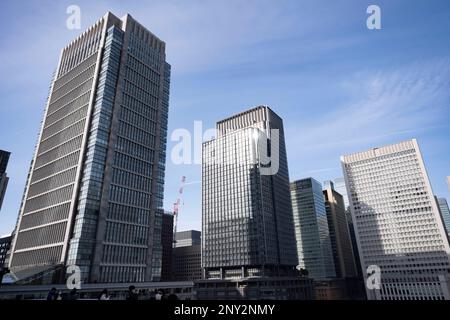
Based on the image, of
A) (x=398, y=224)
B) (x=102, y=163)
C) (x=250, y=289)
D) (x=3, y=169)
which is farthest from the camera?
(x=398, y=224)

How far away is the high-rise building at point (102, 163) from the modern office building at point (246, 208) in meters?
64.4

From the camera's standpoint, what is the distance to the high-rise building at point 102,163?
8714 centimetres

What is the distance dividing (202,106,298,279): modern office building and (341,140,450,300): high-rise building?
46.1 m

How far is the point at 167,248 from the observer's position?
186m

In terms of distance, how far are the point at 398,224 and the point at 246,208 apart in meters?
92.2

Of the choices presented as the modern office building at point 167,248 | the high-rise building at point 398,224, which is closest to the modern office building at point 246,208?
the modern office building at point 167,248

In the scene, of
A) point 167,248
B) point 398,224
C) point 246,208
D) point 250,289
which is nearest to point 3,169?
point 167,248

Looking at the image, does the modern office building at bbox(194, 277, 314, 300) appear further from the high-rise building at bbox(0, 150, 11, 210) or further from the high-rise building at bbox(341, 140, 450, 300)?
the high-rise building at bbox(0, 150, 11, 210)

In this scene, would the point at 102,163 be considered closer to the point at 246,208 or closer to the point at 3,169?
the point at 246,208

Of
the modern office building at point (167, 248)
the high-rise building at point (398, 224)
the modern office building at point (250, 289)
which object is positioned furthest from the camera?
the modern office building at point (167, 248)

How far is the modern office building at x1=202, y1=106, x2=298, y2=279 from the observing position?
156 m

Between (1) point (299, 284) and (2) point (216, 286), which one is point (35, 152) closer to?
(2) point (216, 286)

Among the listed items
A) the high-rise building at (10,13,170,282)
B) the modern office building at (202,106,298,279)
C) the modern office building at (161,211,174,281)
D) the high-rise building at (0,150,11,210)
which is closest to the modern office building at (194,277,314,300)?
the modern office building at (202,106,298,279)

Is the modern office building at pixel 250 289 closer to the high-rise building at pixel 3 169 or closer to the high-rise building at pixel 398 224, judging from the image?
the high-rise building at pixel 398 224
